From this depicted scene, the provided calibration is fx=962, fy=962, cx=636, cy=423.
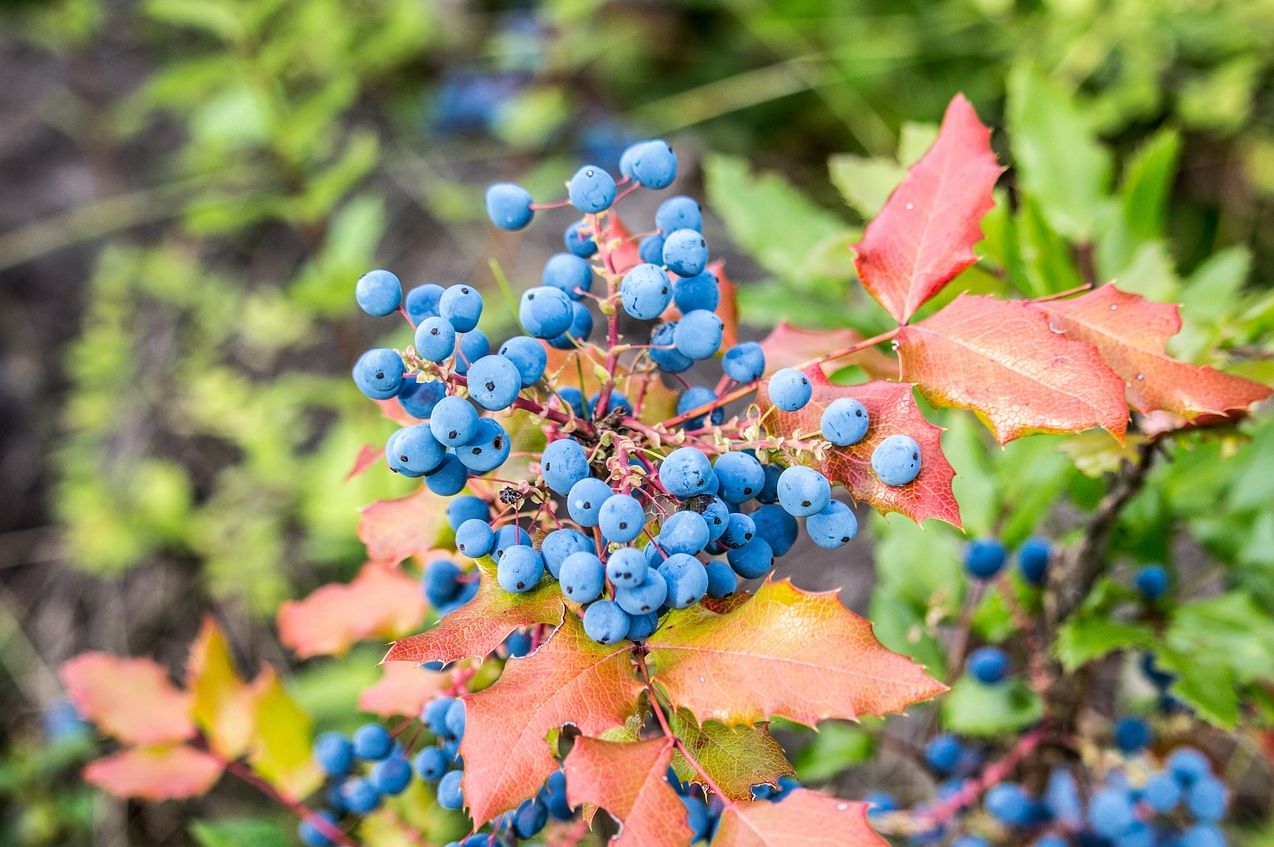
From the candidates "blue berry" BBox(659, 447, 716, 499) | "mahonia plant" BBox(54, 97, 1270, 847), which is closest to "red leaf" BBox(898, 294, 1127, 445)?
"mahonia plant" BBox(54, 97, 1270, 847)

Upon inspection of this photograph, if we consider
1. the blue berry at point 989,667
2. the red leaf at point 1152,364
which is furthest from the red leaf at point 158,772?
the red leaf at point 1152,364

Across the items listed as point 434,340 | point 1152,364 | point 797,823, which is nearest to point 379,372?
point 434,340

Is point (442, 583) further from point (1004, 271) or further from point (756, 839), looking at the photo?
point (1004, 271)

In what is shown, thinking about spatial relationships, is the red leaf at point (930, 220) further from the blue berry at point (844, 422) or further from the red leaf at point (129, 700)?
the red leaf at point (129, 700)

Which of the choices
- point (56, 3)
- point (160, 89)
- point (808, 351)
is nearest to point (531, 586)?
point (808, 351)

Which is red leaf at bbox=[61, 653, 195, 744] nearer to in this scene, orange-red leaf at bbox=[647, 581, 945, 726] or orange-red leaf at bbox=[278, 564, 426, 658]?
orange-red leaf at bbox=[278, 564, 426, 658]

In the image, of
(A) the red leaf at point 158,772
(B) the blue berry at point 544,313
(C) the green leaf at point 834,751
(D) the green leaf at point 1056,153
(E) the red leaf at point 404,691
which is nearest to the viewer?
(B) the blue berry at point 544,313

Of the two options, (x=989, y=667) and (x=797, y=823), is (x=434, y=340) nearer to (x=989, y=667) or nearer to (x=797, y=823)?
(x=797, y=823)
